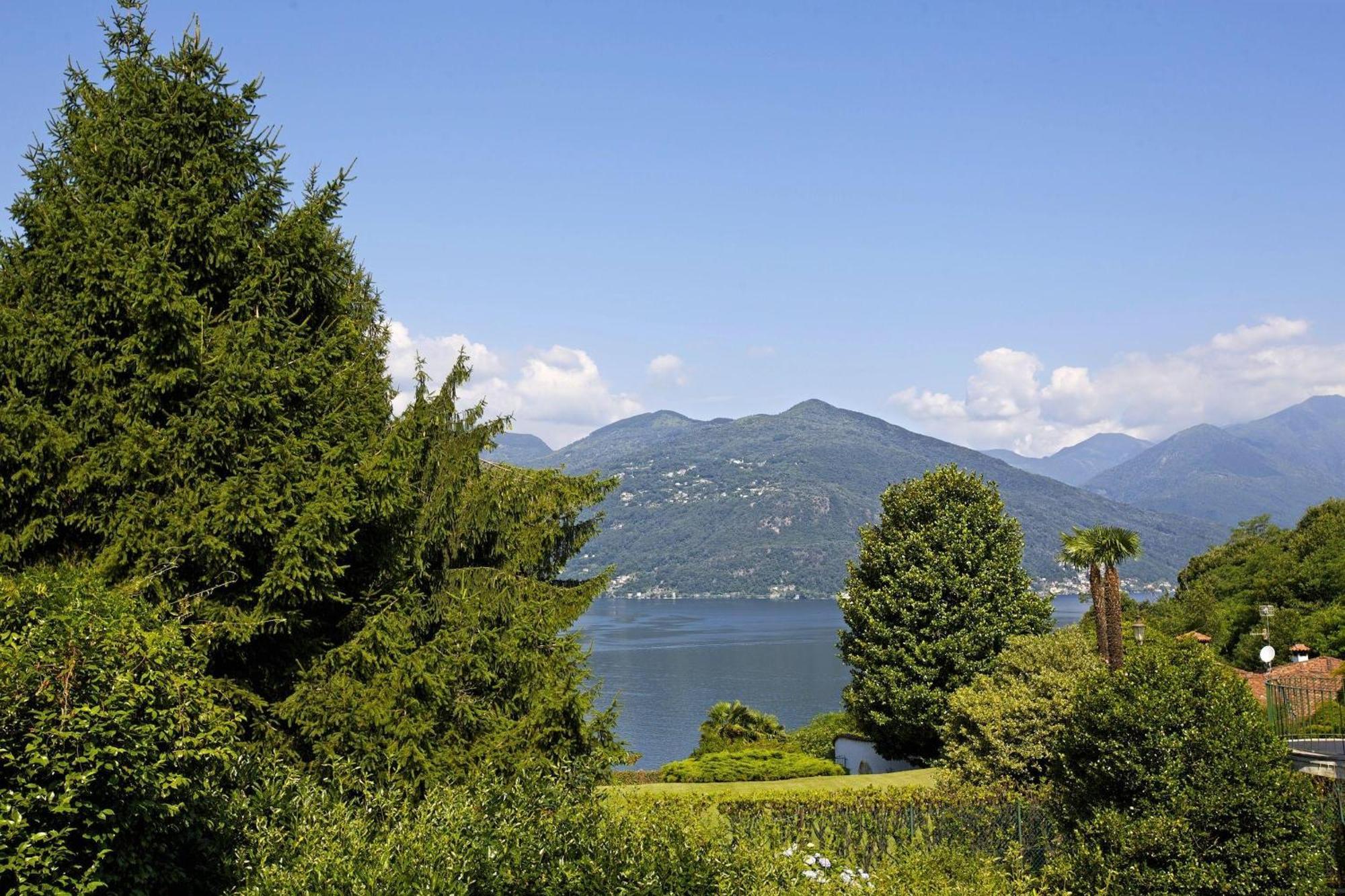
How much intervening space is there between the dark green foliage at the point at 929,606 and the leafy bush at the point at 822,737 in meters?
10.4

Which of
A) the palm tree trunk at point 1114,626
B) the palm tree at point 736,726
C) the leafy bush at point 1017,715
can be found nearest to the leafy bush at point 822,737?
the palm tree at point 736,726

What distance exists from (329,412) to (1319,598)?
73949mm

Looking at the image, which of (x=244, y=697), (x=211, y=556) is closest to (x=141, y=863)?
(x=211, y=556)

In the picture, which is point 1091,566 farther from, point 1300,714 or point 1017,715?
point 1300,714

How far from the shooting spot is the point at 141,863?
21.0 feet

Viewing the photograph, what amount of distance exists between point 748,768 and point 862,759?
9.39m

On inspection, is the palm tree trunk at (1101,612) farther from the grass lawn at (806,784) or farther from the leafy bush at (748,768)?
the leafy bush at (748,768)

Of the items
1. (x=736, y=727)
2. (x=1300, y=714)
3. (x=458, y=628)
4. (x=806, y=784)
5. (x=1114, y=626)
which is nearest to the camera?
(x=458, y=628)

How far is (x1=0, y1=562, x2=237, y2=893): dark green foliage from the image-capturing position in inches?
209

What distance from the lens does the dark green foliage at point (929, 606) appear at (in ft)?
94.2

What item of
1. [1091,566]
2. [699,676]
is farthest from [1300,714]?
[699,676]

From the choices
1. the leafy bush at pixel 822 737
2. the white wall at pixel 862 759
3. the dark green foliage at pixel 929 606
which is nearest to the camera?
the dark green foliage at pixel 929 606

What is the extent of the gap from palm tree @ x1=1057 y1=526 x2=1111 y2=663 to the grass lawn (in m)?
8.77

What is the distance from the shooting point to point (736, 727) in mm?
48062
